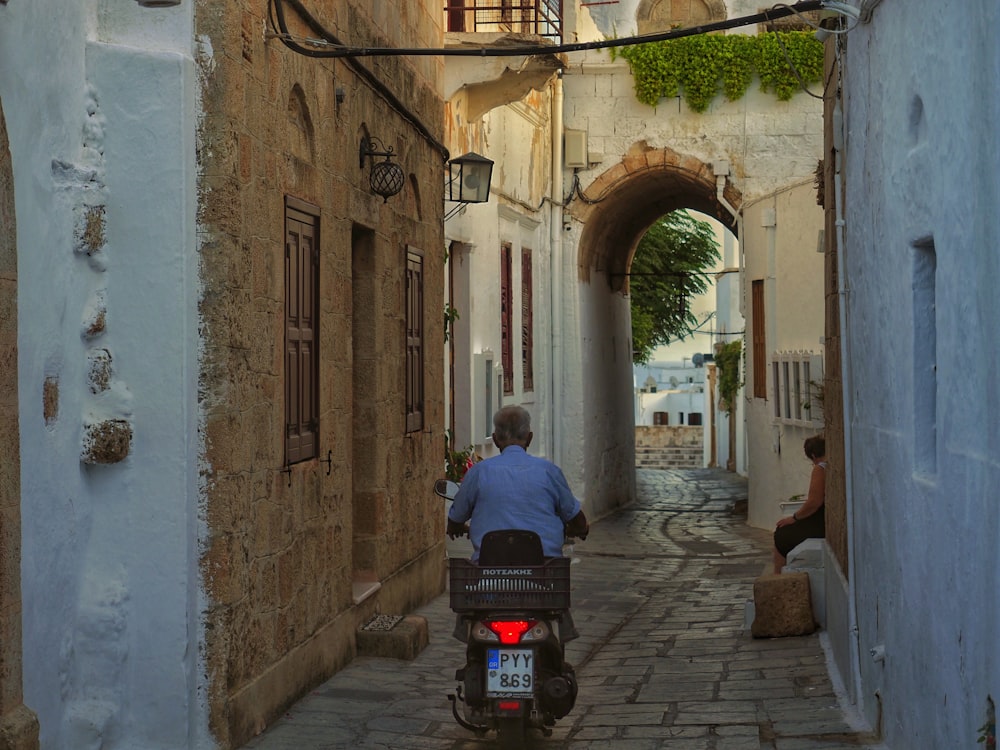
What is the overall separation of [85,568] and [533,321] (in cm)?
Result: 1240

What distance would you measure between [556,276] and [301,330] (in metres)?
11.1

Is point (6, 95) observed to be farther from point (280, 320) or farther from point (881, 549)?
point (881, 549)

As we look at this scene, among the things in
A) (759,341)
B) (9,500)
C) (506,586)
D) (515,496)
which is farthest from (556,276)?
(9,500)

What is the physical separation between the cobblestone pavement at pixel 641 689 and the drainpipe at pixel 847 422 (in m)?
0.32

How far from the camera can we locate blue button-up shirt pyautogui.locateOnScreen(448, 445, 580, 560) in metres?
6.47

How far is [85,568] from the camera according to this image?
591 cm

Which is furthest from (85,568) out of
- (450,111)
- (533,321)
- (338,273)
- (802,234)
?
(533,321)

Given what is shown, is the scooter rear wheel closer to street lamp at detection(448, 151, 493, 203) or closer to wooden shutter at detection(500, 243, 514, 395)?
street lamp at detection(448, 151, 493, 203)

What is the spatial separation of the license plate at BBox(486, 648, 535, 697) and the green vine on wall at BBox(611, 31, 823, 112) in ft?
43.4

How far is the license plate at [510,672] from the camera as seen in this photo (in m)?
6.07

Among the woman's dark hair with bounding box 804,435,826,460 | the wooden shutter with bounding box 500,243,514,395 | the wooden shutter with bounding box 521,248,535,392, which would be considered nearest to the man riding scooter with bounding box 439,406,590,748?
the woman's dark hair with bounding box 804,435,826,460

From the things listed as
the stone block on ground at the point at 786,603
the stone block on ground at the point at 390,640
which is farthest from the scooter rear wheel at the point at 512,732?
the stone block on ground at the point at 786,603

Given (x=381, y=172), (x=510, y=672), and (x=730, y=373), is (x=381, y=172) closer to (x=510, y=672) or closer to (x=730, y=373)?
(x=510, y=672)

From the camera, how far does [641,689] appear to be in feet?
25.9
